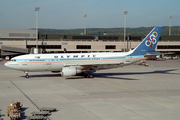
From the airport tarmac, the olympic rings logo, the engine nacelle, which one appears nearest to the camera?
the airport tarmac

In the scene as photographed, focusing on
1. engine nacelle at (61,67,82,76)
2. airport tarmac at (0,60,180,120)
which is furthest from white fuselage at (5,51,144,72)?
airport tarmac at (0,60,180,120)

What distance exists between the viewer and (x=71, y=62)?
44375 millimetres

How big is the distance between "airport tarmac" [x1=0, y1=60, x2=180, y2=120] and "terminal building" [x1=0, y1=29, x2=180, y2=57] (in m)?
49.7

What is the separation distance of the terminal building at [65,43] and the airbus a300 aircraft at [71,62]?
142 ft

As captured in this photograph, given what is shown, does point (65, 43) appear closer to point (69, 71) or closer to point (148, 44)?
point (148, 44)

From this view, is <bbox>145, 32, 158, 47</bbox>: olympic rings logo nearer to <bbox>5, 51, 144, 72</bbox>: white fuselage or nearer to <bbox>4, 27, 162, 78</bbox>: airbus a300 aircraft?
<bbox>4, 27, 162, 78</bbox>: airbus a300 aircraft

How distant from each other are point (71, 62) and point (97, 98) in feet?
55.0

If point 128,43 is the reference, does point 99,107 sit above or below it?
below

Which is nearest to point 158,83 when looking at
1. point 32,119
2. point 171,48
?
point 32,119

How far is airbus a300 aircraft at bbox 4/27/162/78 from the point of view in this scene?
42.8 m

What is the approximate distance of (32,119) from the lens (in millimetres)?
20047

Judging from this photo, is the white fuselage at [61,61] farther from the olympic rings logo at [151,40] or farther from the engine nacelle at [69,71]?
the olympic rings logo at [151,40]

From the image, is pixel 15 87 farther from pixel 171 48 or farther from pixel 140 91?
pixel 171 48

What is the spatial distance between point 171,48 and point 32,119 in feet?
297
